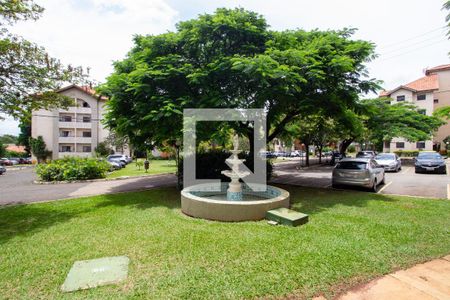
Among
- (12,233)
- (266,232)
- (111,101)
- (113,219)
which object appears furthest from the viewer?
(111,101)

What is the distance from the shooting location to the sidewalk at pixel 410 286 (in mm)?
3295

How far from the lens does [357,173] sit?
10.7 meters

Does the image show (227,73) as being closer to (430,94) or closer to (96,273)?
(96,273)

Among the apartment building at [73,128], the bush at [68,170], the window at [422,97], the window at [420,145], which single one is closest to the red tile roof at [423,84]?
the window at [422,97]

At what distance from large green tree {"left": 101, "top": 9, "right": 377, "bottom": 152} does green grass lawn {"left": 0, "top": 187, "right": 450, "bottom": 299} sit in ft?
12.3

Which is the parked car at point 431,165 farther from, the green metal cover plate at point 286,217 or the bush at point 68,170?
the bush at point 68,170

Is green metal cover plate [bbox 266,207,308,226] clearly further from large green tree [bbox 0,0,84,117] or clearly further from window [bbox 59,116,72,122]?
window [bbox 59,116,72,122]

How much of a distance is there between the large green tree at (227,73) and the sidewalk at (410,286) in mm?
5693

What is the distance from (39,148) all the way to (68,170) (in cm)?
2836

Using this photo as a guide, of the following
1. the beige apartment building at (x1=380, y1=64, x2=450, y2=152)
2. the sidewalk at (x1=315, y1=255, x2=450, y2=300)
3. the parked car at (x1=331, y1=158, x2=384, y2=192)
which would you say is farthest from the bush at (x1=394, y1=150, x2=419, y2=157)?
the sidewalk at (x1=315, y1=255, x2=450, y2=300)

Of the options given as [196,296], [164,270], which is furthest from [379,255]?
[164,270]

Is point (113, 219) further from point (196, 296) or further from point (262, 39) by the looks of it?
point (262, 39)

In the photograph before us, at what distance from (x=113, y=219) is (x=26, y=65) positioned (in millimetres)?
5343

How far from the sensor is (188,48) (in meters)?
9.50
